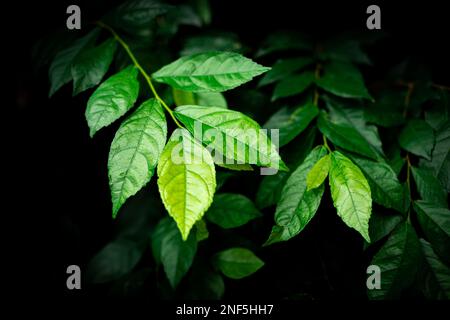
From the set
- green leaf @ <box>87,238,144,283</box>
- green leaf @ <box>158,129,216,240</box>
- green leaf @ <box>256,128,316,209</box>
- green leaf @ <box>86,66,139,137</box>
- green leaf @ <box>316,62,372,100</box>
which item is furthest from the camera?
green leaf @ <box>87,238,144,283</box>

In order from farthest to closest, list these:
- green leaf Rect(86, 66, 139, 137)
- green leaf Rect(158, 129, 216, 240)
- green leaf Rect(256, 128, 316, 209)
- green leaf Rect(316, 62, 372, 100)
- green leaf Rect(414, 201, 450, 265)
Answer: green leaf Rect(316, 62, 372, 100), green leaf Rect(256, 128, 316, 209), green leaf Rect(414, 201, 450, 265), green leaf Rect(86, 66, 139, 137), green leaf Rect(158, 129, 216, 240)

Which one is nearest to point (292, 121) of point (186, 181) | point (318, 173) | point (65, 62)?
point (318, 173)

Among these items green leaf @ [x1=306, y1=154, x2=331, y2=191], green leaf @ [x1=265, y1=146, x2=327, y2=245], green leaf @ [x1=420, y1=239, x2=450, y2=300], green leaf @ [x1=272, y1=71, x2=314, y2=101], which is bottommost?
green leaf @ [x1=420, y1=239, x2=450, y2=300]

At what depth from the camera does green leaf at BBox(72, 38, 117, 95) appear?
0.89m

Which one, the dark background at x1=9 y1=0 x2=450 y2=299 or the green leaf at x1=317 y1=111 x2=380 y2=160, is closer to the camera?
the green leaf at x1=317 y1=111 x2=380 y2=160

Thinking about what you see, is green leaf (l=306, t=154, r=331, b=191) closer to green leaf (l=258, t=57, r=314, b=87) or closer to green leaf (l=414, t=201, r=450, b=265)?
A: green leaf (l=414, t=201, r=450, b=265)

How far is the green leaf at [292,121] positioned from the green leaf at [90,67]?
0.50m

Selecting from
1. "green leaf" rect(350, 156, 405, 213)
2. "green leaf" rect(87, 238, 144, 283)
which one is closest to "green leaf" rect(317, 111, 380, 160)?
"green leaf" rect(350, 156, 405, 213)

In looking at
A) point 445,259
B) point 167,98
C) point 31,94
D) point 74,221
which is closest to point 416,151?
point 445,259

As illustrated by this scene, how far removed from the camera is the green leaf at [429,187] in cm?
86

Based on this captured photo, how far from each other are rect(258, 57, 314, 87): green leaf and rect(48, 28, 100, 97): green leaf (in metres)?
0.57

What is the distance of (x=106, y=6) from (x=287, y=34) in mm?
709

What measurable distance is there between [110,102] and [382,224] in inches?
27.7

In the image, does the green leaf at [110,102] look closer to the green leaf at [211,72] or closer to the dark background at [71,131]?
the green leaf at [211,72]
